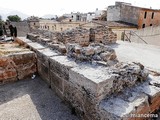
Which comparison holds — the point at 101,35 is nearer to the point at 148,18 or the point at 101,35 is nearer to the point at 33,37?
the point at 33,37

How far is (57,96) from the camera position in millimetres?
2893

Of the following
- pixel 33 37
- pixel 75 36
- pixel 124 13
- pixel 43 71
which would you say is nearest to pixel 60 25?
pixel 124 13

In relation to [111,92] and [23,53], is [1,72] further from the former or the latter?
[111,92]

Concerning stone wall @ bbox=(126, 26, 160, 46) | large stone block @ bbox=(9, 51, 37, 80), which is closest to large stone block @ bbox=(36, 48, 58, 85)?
large stone block @ bbox=(9, 51, 37, 80)

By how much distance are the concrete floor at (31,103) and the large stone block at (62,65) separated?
486mm

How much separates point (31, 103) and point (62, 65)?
34.0 inches

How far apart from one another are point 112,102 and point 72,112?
79 centimetres

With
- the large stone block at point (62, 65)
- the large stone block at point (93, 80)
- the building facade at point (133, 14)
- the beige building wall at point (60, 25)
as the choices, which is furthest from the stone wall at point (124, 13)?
the large stone block at point (93, 80)

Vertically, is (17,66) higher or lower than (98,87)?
lower

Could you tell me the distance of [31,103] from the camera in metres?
2.69

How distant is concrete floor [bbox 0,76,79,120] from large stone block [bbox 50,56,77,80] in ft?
1.60

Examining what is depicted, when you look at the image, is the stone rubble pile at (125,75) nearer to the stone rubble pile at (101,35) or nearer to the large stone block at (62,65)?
the large stone block at (62,65)

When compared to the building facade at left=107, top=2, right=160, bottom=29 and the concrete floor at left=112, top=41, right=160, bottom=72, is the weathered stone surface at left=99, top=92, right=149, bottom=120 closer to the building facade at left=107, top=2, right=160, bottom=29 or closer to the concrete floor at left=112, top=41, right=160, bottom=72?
the concrete floor at left=112, top=41, right=160, bottom=72

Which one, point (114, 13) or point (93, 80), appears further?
point (114, 13)
